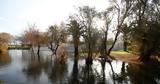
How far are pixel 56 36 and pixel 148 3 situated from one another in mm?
31848

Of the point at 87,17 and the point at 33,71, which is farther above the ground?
the point at 87,17

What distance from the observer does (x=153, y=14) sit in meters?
40.6

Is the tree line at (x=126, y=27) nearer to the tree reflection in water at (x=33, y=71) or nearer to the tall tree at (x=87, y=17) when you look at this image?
the tall tree at (x=87, y=17)

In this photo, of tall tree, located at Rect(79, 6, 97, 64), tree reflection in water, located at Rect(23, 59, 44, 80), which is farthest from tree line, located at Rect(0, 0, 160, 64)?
tree reflection in water, located at Rect(23, 59, 44, 80)

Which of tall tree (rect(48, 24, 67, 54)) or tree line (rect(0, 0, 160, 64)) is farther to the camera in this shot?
tall tree (rect(48, 24, 67, 54))

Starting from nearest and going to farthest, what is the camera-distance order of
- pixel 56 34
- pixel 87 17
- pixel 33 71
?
pixel 33 71 < pixel 87 17 < pixel 56 34

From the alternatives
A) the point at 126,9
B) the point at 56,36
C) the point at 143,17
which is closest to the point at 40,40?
the point at 56,36

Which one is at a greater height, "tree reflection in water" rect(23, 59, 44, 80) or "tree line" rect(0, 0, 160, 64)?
"tree line" rect(0, 0, 160, 64)

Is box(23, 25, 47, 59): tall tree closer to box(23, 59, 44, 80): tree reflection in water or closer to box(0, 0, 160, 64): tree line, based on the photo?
box(0, 0, 160, 64): tree line

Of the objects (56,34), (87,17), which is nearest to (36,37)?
(56,34)

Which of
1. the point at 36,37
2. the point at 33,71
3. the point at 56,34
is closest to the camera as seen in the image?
the point at 33,71

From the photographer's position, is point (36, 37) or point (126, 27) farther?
point (36, 37)

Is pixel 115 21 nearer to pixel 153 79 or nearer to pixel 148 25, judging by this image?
pixel 148 25

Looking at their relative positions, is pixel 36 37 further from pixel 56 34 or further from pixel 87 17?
pixel 87 17
